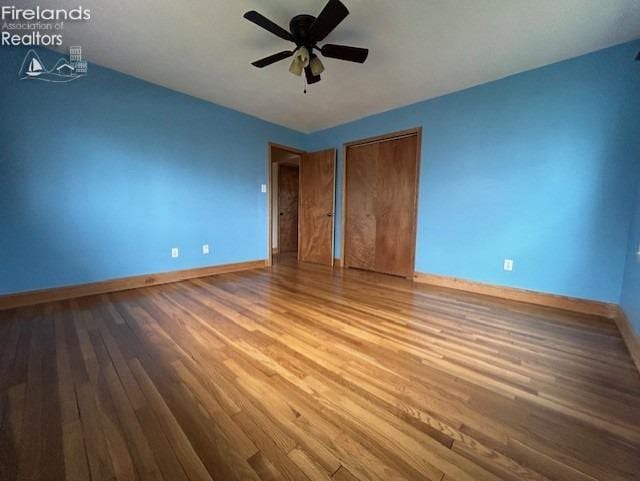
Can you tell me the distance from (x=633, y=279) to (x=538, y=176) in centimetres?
107

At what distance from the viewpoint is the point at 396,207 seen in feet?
10.9

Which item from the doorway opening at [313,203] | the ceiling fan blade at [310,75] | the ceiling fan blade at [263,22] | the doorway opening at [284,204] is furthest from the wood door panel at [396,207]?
the doorway opening at [284,204]

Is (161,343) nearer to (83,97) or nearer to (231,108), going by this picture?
(83,97)

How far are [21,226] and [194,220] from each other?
1405 millimetres

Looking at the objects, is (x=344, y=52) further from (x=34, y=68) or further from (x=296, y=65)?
(x=34, y=68)

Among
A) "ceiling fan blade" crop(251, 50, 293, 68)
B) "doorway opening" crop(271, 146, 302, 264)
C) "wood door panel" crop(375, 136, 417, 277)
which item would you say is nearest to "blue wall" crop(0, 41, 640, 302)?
"wood door panel" crop(375, 136, 417, 277)

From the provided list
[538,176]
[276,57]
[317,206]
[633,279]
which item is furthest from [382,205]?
[633,279]

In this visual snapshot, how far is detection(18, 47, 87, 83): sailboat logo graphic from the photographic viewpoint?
2006mm

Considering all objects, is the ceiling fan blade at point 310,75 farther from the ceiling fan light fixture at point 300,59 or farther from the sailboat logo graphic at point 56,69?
the sailboat logo graphic at point 56,69

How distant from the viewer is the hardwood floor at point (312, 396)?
31.1 inches

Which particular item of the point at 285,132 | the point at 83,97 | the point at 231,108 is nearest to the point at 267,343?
the point at 83,97

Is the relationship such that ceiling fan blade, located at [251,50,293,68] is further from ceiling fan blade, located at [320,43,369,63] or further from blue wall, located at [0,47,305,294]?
blue wall, located at [0,47,305,294]

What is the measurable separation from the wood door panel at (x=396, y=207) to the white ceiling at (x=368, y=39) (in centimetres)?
71

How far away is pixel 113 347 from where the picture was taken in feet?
4.74
